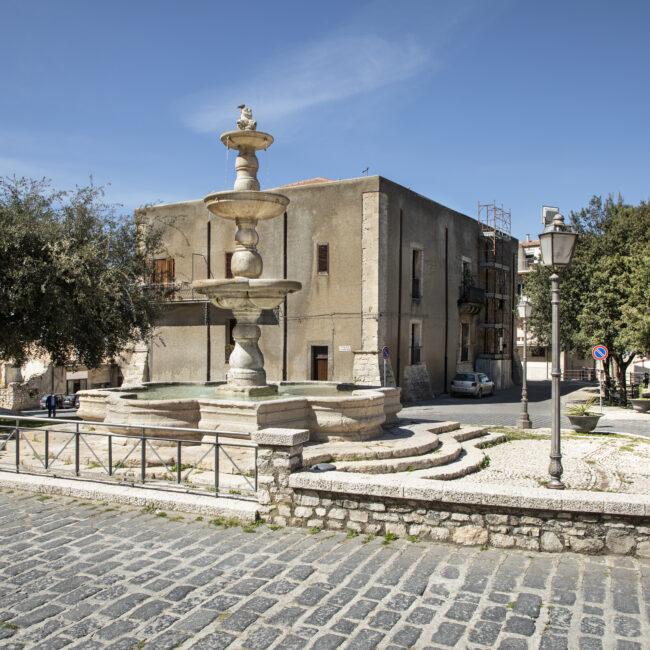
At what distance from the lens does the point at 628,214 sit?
25.9 meters

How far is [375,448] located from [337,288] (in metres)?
16.1

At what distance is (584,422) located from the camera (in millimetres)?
15781

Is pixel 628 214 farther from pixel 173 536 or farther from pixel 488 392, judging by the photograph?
pixel 173 536

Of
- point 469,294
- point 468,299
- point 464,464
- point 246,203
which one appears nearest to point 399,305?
point 468,299

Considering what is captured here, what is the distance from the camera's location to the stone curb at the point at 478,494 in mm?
5465

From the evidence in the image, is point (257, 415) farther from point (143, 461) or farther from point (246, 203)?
point (246, 203)

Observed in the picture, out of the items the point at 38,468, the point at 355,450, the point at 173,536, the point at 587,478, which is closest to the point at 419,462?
the point at 355,450

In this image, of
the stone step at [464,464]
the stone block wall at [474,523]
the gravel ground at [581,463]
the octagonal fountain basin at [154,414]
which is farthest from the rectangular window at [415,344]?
the stone block wall at [474,523]

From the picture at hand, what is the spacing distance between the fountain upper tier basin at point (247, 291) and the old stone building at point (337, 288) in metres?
12.6

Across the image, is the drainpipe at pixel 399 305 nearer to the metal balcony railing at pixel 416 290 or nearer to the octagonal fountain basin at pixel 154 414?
the metal balcony railing at pixel 416 290

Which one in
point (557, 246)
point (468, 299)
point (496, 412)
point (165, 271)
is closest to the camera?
point (557, 246)

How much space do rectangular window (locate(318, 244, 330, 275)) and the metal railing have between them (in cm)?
1620

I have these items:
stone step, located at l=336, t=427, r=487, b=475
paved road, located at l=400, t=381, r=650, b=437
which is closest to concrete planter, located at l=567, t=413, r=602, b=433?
paved road, located at l=400, t=381, r=650, b=437

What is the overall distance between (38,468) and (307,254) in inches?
728
